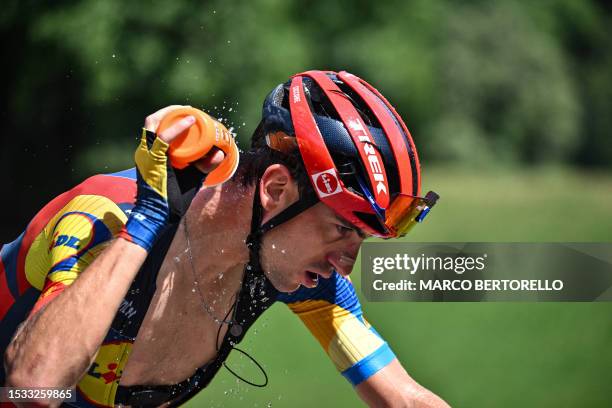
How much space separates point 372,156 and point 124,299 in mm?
1136

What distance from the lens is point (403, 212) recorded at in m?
3.86

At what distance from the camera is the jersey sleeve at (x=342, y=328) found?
4.16 metres

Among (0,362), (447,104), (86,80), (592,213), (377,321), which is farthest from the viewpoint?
(447,104)

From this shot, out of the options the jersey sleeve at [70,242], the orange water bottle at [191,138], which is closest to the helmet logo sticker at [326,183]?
the orange water bottle at [191,138]

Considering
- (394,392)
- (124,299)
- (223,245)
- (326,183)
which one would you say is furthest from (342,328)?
(124,299)

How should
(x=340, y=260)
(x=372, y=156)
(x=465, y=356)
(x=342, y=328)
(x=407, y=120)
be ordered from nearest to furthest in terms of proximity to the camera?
(x=372, y=156), (x=340, y=260), (x=342, y=328), (x=465, y=356), (x=407, y=120)

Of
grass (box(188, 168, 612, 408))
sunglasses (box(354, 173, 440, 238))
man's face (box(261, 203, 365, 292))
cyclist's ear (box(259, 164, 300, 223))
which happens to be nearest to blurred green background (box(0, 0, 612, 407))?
grass (box(188, 168, 612, 408))

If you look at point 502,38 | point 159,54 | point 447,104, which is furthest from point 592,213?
point 502,38

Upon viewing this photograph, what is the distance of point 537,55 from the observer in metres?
38.1

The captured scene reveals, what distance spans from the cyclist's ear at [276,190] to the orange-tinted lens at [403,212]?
0.40m

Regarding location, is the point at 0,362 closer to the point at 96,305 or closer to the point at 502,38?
the point at 96,305

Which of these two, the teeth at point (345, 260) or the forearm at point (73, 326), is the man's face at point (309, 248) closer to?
→ the teeth at point (345, 260)

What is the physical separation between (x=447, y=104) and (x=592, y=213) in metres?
16.6

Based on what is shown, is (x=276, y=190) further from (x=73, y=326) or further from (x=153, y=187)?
(x=73, y=326)
